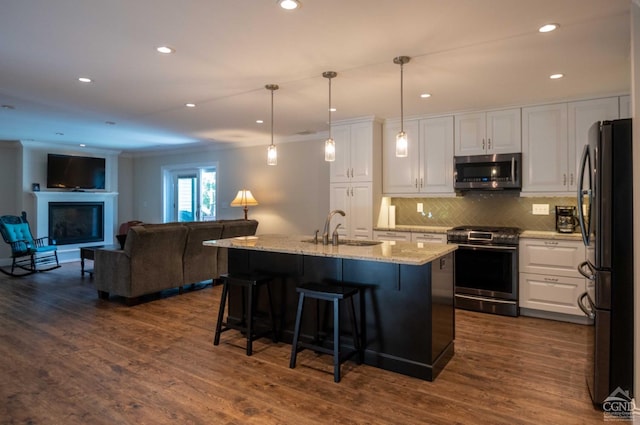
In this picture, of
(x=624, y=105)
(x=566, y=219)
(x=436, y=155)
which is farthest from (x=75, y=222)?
(x=624, y=105)

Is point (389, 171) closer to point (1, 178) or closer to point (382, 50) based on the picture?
point (382, 50)

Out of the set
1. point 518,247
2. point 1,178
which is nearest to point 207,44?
point 518,247

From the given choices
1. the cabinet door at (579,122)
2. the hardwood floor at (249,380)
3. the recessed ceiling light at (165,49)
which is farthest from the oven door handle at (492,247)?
the recessed ceiling light at (165,49)

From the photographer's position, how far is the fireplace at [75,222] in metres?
7.80

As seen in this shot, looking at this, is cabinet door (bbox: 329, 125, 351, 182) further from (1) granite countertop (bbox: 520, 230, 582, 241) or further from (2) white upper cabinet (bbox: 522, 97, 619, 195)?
(1) granite countertop (bbox: 520, 230, 582, 241)

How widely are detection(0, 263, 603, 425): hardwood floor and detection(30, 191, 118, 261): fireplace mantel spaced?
4094 millimetres

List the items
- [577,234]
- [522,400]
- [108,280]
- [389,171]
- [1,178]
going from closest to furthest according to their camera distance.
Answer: [522,400] → [577,234] → [108,280] → [389,171] → [1,178]

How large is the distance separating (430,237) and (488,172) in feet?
3.35

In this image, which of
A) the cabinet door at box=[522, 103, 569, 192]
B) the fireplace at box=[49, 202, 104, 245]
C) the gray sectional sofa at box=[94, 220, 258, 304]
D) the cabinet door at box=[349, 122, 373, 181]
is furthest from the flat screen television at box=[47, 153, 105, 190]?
the cabinet door at box=[522, 103, 569, 192]

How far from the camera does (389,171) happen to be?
5316 millimetres

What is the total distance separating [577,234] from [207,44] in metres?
4.07

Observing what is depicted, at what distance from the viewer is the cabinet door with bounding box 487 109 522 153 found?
14.6 ft

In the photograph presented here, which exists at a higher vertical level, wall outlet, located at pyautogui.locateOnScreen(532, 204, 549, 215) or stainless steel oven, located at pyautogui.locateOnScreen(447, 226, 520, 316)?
wall outlet, located at pyautogui.locateOnScreen(532, 204, 549, 215)

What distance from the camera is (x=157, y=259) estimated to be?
4852 mm
